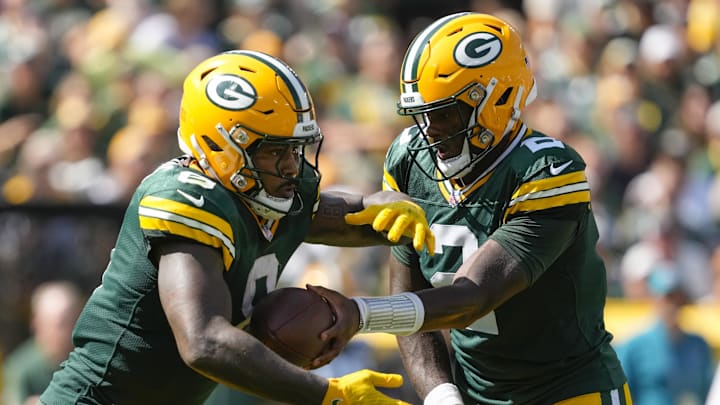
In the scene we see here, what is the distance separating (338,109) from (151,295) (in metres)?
5.68

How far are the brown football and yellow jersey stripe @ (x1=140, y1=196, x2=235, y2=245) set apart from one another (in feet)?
0.82

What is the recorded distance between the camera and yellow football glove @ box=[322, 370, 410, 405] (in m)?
3.56

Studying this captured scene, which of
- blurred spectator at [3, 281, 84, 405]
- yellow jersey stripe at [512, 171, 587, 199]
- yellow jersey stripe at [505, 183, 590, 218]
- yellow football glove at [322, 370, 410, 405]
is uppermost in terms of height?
yellow jersey stripe at [512, 171, 587, 199]

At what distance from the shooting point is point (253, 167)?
3.97 metres

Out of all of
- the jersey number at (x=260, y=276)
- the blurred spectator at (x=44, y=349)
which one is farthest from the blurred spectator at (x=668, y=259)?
the jersey number at (x=260, y=276)

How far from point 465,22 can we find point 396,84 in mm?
5403

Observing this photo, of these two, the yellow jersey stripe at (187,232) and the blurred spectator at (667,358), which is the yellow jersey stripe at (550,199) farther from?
the blurred spectator at (667,358)

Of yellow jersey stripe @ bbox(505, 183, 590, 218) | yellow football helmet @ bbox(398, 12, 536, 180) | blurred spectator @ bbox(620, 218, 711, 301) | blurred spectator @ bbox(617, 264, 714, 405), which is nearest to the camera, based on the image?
yellow jersey stripe @ bbox(505, 183, 590, 218)

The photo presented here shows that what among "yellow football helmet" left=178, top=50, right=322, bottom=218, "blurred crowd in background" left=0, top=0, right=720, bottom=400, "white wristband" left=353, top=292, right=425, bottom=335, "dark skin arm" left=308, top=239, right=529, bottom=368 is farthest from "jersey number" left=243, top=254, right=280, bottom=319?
"blurred crowd in background" left=0, top=0, right=720, bottom=400

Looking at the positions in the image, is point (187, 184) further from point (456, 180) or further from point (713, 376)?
point (713, 376)

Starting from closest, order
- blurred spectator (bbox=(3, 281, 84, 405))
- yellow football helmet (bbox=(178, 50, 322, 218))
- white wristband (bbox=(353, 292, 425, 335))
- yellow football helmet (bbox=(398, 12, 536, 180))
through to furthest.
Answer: white wristband (bbox=(353, 292, 425, 335)) → yellow football helmet (bbox=(178, 50, 322, 218)) → yellow football helmet (bbox=(398, 12, 536, 180)) → blurred spectator (bbox=(3, 281, 84, 405))

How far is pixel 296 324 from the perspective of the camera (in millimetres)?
3701

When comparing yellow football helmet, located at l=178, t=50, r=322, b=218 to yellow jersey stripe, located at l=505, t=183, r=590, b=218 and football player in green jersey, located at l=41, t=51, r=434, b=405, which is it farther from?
yellow jersey stripe, located at l=505, t=183, r=590, b=218

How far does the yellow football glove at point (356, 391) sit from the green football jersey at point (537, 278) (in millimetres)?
701
